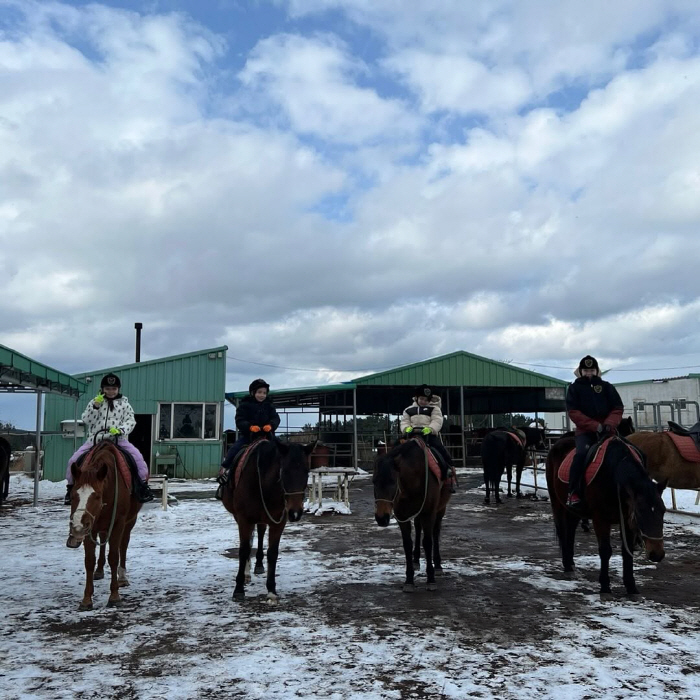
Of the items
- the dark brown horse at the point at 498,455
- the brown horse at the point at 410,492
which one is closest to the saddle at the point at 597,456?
the brown horse at the point at 410,492

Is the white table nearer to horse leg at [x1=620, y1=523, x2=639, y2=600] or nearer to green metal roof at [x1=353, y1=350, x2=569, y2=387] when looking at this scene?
horse leg at [x1=620, y1=523, x2=639, y2=600]

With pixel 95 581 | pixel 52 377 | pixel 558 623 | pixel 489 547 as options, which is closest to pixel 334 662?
pixel 558 623

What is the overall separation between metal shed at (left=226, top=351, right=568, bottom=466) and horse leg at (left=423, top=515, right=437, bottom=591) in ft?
50.2

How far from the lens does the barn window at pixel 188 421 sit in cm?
2208

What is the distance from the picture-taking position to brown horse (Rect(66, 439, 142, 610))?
543cm

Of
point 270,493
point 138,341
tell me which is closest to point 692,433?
point 270,493

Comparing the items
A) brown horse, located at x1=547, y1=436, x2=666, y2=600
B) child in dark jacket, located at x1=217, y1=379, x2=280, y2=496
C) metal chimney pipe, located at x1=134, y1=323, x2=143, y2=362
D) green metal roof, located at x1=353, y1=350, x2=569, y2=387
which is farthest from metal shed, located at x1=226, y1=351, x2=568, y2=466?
brown horse, located at x1=547, y1=436, x2=666, y2=600

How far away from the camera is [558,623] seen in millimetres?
5121

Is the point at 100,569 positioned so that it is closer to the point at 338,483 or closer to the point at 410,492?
the point at 410,492

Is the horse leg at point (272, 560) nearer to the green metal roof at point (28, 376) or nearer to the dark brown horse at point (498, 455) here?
the green metal roof at point (28, 376)

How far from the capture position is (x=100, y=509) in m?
5.64

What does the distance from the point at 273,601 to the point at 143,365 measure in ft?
58.0

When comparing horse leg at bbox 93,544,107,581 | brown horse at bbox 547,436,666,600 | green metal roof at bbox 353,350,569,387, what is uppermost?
green metal roof at bbox 353,350,569,387

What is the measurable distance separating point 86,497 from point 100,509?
0.22 m
